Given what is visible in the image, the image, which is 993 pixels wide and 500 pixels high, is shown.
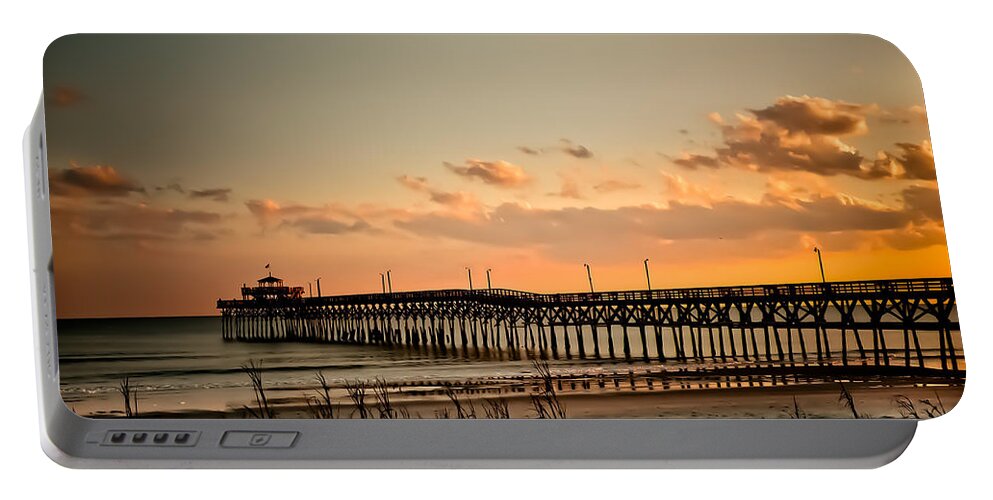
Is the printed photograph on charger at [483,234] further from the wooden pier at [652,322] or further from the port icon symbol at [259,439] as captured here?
the port icon symbol at [259,439]

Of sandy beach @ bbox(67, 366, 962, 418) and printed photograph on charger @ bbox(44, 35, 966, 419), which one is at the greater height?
printed photograph on charger @ bbox(44, 35, 966, 419)

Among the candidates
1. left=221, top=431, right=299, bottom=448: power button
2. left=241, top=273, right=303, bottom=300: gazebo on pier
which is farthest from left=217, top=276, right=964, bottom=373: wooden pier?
left=221, top=431, right=299, bottom=448: power button

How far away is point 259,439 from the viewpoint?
2779 mm

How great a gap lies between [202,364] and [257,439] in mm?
268

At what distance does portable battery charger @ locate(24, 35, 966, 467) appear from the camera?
269 centimetres

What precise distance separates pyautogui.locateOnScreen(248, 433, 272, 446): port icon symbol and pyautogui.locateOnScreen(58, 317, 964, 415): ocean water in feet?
0.44

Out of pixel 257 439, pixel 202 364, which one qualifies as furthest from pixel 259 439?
pixel 202 364

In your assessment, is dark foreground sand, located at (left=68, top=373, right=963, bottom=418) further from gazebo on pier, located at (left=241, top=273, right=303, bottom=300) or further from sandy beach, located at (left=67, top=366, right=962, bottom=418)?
gazebo on pier, located at (left=241, top=273, right=303, bottom=300)

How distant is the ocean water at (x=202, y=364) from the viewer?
2.65 meters

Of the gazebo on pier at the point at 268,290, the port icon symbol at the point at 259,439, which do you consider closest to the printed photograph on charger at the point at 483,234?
the gazebo on pier at the point at 268,290

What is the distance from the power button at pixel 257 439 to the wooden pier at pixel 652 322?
26 centimetres

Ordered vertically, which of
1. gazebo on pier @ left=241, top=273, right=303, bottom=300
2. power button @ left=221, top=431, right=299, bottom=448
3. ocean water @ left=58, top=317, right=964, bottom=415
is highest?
gazebo on pier @ left=241, top=273, right=303, bottom=300

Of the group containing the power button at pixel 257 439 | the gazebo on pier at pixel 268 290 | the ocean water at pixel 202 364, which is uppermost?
the gazebo on pier at pixel 268 290

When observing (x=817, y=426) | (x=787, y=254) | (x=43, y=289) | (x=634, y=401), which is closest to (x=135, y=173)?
(x=43, y=289)
